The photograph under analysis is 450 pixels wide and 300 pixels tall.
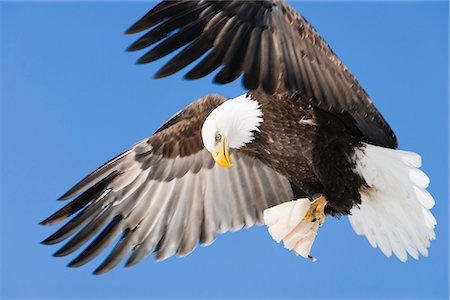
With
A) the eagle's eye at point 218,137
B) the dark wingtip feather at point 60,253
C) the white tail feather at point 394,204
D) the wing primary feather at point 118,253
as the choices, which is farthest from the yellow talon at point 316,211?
the dark wingtip feather at point 60,253

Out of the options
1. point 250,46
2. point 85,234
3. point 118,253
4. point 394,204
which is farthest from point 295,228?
point 250,46

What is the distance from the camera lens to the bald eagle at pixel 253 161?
313 cm

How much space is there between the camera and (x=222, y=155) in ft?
13.1

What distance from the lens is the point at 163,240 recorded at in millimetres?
4629

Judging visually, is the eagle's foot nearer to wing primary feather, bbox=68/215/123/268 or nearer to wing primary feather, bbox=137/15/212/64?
wing primary feather, bbox=68/215/123/268

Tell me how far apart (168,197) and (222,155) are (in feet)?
2.98

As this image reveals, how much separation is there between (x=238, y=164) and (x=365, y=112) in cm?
132

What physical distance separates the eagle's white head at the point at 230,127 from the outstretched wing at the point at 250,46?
68 centimetres

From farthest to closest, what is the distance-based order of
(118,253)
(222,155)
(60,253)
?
(118,253) < (60,253) < (222,155)

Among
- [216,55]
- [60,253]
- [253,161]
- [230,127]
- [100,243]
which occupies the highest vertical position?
[253,161]

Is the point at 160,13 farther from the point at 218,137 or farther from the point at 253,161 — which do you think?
the point at 253,161

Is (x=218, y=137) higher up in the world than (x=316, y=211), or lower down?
higher up

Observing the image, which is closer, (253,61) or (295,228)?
(253,61)

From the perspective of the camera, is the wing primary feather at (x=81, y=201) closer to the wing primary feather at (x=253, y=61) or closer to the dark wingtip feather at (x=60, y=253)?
the dark wingtip feather at (x=60, y=253)
